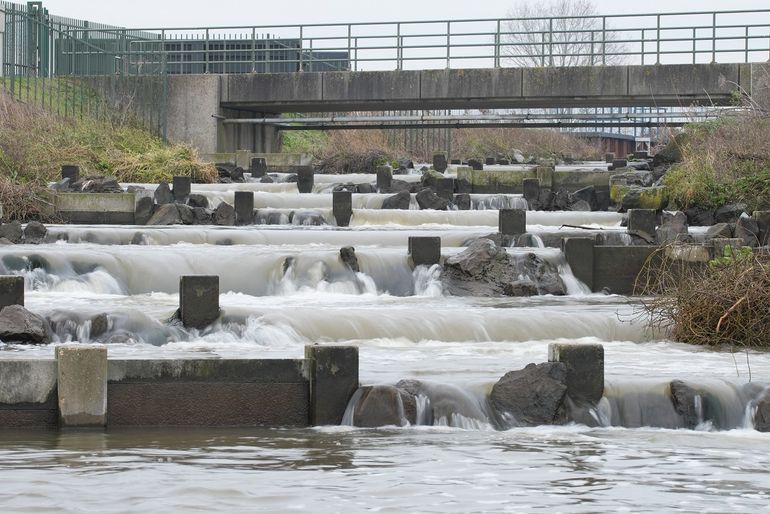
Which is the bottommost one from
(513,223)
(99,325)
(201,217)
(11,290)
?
(99,325)

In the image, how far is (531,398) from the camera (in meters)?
11.8

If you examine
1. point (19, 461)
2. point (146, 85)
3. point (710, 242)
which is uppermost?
point (146, 85)

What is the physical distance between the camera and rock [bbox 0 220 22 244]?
22.7 metres

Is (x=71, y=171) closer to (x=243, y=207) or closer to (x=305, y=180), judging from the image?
(x=243, y=207)

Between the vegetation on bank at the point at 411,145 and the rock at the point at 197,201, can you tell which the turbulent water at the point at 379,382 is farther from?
the vegetation on bank at the point at 411,145

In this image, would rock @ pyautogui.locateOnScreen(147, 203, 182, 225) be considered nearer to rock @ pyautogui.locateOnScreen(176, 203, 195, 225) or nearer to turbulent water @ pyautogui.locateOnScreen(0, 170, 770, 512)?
rock @ pyautogui.locateOnScreen(176, 203, 195, 225)

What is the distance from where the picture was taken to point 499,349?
1525 cm

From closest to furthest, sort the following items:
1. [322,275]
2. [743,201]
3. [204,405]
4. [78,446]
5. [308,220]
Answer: [78,446], [204,405], [322,275], [743,201], [308,220]

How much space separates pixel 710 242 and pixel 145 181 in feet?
56.6

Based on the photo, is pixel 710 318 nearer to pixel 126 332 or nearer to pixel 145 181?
pixel 126 332

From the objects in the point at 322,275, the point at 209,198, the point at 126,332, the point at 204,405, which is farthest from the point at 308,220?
the point at 204,405

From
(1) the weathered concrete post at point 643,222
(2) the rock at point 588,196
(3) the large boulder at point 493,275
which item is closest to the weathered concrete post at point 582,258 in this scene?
(3) the large boulder at point 493,275

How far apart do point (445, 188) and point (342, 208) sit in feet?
13.7

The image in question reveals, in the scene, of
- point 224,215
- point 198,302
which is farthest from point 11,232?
point 198,302
